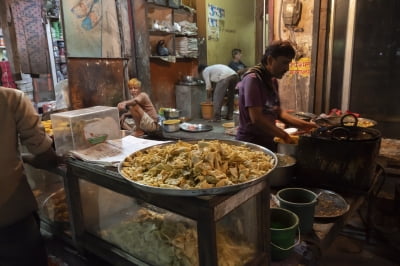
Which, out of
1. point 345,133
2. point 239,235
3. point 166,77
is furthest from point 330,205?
point 166,77

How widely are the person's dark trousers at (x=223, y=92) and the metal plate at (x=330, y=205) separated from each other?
5.38m

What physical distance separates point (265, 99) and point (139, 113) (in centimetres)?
279

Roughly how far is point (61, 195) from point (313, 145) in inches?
57.2

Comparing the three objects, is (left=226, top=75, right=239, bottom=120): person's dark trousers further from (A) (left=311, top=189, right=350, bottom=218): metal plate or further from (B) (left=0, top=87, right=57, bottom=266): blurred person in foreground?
(B) (left=0, top=87, right=57, bottom=266): blurred person in foreground

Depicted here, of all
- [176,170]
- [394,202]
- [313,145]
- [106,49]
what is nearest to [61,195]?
[176,170]

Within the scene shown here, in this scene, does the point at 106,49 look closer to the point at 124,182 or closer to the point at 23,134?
the point at 23,134

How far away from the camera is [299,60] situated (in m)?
4.34

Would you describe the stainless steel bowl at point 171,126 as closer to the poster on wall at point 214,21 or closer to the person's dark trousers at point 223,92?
the person's dark trousers at point 223,92

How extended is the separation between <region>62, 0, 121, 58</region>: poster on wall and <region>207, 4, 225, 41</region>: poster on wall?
3207mm

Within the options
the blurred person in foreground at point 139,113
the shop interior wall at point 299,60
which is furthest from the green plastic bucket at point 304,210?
the blurred person in foreground at point 139,113

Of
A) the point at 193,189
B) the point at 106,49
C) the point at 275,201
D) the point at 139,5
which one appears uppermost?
the point at 139,5

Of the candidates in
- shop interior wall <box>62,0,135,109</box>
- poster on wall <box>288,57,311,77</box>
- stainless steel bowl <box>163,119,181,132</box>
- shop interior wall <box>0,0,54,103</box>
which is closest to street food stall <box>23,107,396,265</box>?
shop interior wall <box>0,0,54,103</box>

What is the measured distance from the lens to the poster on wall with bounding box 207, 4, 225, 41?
26.5ft

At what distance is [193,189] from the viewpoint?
3.02 ft
